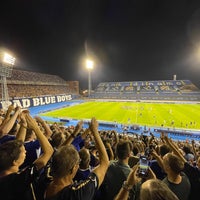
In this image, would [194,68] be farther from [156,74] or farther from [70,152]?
[70,152]

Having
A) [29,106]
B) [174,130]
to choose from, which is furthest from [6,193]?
[29,106]

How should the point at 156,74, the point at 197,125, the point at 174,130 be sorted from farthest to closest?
1. the point at 156,74
2. the point at 197,125
3. the point at 174,130

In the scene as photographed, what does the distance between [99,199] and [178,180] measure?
4.71 ft

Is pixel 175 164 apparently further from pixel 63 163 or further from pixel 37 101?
pixel 37 101

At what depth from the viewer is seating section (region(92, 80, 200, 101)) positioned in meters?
50.2

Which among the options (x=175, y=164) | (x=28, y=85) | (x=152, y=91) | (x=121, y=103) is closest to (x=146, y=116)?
(x=121, y=103)

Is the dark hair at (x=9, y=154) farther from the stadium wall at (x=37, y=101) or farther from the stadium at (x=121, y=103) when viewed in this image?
the stadium wall at (x=37, y=101)

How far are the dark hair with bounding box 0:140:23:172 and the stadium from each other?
17.1 metres

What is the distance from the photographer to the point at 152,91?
193 feet

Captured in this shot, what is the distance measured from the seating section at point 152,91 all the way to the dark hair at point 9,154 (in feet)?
177

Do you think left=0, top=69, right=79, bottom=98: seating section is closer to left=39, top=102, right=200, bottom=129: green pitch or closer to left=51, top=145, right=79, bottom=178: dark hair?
left=39, top=102, right=200, bottom=129: green pitch

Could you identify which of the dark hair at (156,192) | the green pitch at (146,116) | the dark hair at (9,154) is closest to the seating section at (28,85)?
the green pitch at (146,116)

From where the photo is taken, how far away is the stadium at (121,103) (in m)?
20.2

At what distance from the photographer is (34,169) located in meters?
1.58
